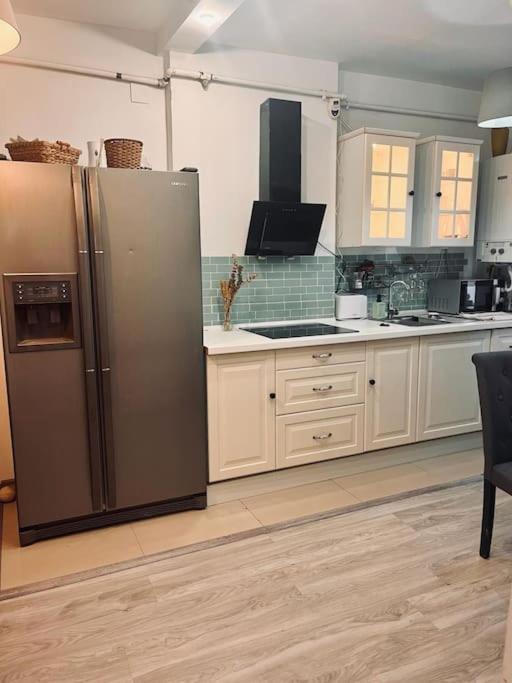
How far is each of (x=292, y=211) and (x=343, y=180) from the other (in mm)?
589

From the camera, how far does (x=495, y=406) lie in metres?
2.31

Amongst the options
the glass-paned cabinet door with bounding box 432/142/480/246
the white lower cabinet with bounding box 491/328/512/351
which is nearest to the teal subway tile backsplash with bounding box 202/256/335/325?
the glass-paned cabinet door with bounding box 432/142/480/246

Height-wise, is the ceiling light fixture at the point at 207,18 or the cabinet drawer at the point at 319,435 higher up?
the ceiling light fixture at the point at 207,18

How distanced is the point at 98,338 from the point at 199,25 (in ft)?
5.59

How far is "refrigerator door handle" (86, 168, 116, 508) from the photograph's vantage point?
2.35 metres

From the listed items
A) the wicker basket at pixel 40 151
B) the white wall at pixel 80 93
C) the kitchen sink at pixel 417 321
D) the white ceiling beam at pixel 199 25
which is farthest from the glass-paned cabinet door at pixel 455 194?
the wicker basket at pixel 40 151

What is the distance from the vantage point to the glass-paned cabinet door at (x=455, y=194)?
3.66 m

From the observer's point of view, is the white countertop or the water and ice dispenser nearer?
the water and ice dispenser

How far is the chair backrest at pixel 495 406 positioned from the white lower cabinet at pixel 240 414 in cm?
108

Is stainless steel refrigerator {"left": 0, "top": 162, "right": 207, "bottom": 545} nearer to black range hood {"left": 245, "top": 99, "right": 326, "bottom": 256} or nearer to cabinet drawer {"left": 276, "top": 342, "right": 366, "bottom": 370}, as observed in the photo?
cabinet drawer {"left": 276, "top": 342, "right": 366, "bottom": 370}

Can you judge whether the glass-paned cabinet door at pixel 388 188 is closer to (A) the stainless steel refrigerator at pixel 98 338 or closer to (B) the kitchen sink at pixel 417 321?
(B) the kitchen sink at pixel 417 321

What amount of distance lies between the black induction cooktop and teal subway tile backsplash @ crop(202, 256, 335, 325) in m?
0.17

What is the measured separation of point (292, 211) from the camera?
327cm

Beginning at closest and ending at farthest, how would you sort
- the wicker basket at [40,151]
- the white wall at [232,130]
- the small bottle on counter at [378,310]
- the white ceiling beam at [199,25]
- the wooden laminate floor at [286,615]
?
the wooden laminate floor at [286,615] → the wicker basket at [40,151] → the white ceiling beam at [199,25] → the white wall at [232,130] → the small bottle on counter at [378,310]
